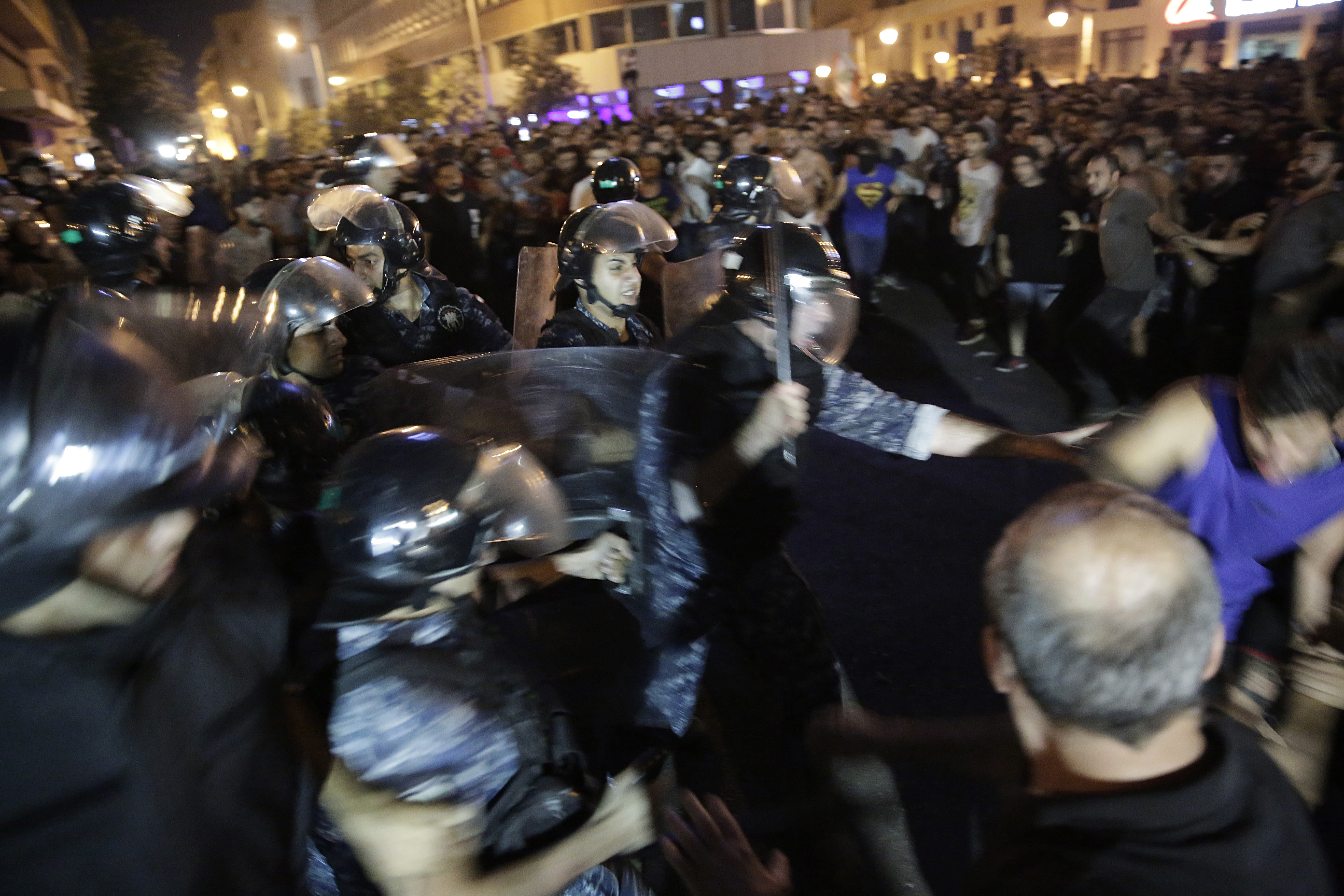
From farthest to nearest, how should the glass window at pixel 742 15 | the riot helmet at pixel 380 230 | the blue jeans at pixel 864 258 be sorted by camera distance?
the glass window at pixel 742 15, the blue jeans at pixel 864 258, the riot helmet at pixel 380 230

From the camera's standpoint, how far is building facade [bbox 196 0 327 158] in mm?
65812

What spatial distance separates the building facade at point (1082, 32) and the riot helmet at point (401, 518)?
19.5m

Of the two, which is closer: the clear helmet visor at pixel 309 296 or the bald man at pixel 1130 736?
the bald man at pixel 1130 736

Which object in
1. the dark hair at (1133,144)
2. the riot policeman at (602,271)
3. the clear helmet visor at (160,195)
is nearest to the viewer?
the riot policeman at (602,271)

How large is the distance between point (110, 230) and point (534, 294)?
1879 mm

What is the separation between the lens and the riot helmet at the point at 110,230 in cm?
381

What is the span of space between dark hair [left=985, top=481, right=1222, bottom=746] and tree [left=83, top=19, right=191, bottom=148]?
3484cm

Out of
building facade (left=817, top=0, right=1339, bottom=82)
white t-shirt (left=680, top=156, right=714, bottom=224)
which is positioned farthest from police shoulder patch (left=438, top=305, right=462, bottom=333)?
building facade (left=817, top=0, right=1339, bottom=82)

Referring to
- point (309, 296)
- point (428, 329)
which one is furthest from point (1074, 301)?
point (309, 296)

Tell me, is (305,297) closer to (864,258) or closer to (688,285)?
(688,285)

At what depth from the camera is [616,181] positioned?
584 centimetres

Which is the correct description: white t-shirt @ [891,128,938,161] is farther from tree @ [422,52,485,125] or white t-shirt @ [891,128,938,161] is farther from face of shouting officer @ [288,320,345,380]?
tree @ [422,52,485,125]

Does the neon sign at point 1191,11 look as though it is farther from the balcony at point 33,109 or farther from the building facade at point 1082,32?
the balcony at point 33,109

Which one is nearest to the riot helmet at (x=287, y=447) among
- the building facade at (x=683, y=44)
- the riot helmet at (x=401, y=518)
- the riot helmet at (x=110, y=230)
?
the riot helmet at (x=401, y=518)
